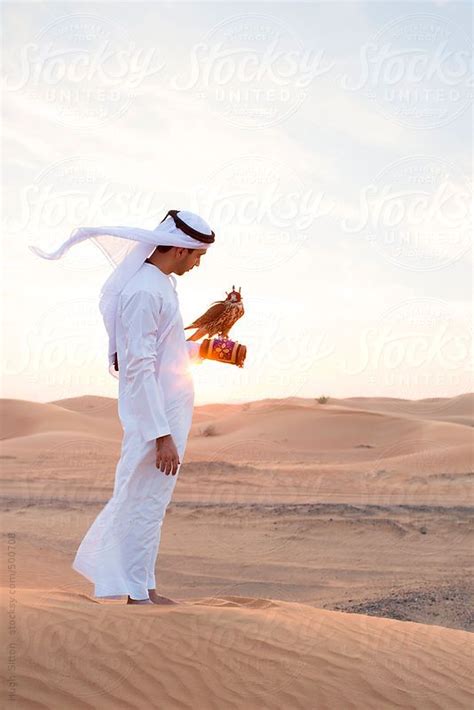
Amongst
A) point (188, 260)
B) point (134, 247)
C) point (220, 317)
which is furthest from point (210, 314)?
point (134, 247)

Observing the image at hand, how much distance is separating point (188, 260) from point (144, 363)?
2.33 ft

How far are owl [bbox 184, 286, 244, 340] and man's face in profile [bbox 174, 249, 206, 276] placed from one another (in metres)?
0.32

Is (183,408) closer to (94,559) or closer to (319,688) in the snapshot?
(94,559)

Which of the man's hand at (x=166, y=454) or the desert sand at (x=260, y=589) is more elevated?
the man's hand at (x=166, y=454)

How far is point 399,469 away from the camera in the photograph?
17.9m

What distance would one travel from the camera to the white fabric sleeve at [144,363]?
4.60 meters

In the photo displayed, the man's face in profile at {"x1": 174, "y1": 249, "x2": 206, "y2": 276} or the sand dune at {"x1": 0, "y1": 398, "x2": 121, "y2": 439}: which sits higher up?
the man's face in profile at {"x1": 174, "y1": 249, "x2": 206, "y2": 276}

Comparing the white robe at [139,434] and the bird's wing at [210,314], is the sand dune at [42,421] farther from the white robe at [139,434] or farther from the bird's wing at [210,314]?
the white robe at [139,434]

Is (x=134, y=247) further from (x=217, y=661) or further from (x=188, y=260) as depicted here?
(x=217, y=661)

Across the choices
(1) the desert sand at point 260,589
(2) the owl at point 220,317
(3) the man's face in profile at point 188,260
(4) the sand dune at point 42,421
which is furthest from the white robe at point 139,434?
(4) the sand dune at point 42,421

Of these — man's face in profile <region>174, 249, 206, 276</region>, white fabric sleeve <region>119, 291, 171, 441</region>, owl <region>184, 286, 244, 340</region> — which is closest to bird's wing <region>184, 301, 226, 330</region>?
owl <region>184, 286, 244, 340</region>

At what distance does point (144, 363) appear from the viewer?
→ 4602 mm

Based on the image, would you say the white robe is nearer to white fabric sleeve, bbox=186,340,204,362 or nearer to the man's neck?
the man's neck

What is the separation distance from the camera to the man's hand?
4.59m
